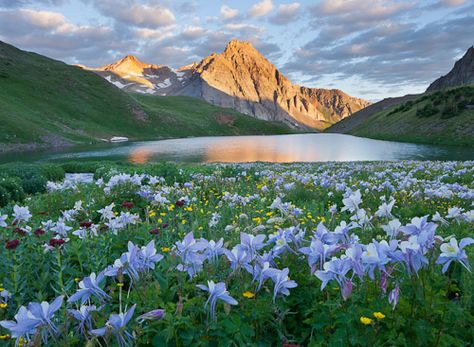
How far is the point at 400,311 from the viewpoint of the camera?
2.30 meters

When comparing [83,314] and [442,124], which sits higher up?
[442,124]

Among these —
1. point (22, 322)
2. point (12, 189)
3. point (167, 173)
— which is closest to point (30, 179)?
point (12, 189)

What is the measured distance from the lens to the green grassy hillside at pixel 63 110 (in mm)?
86975

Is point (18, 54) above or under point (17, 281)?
above

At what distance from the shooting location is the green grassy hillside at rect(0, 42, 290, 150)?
87.0 meters

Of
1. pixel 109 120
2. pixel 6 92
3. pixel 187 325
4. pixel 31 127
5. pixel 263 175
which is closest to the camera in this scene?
pixel 187 325

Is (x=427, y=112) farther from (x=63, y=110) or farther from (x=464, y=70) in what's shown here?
(x=464, y=70)

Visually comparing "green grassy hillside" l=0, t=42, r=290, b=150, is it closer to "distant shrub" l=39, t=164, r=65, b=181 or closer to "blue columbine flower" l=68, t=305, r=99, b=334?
"distant shrub" l=39, t=164, r=65, b=181

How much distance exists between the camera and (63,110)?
130500 millimetres

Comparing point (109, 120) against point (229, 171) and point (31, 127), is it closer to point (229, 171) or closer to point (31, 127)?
point (31, 127)

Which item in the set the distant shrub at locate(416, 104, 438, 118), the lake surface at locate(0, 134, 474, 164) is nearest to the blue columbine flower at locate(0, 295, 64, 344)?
the lake surface at locate(0, 134, 474, 164)

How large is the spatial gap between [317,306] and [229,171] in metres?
13.7

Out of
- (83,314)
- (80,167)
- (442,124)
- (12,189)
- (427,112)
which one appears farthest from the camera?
(427,112)

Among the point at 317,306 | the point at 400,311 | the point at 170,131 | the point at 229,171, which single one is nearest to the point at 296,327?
the point at 317,306
